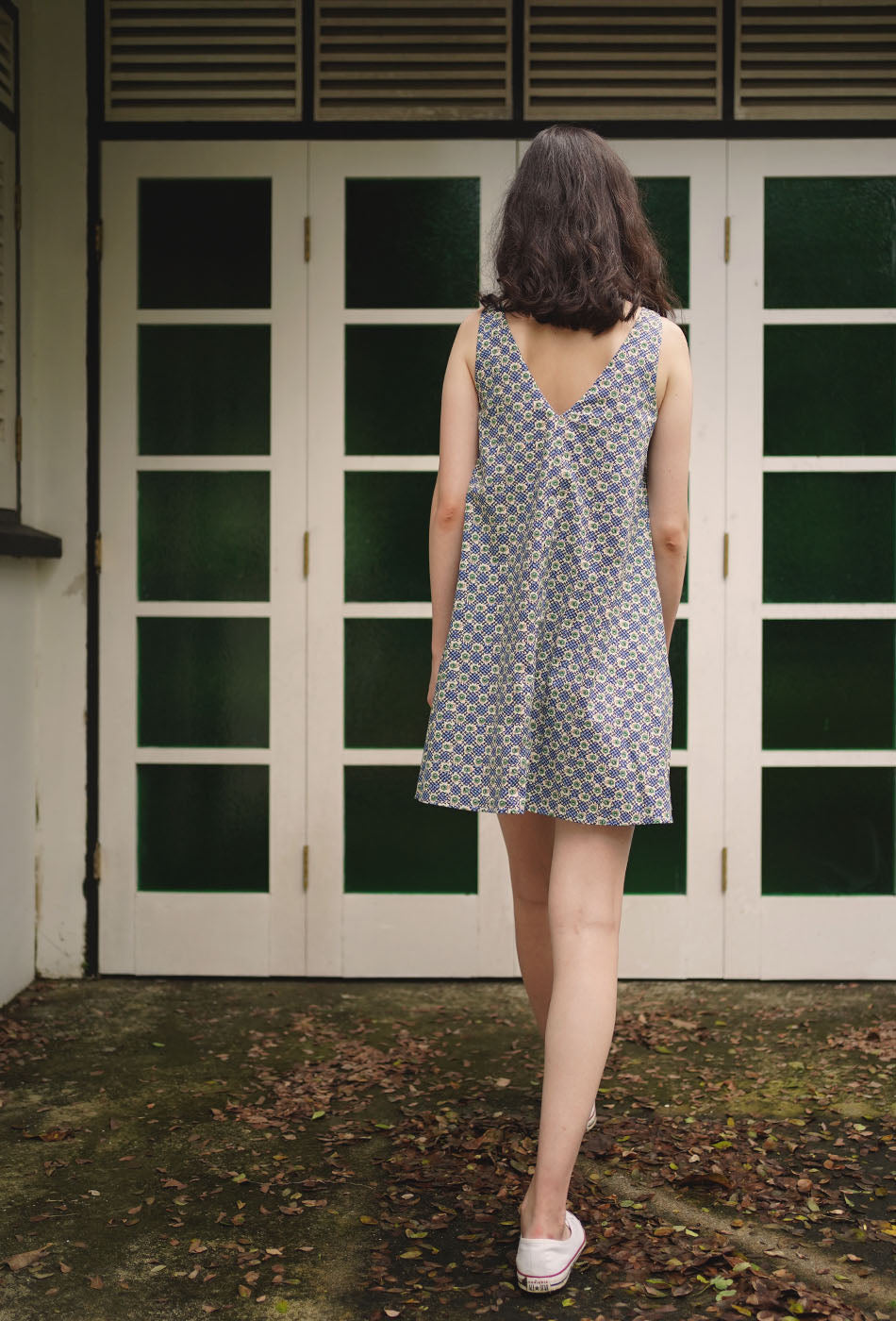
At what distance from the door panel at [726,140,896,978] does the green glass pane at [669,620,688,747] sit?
132 millimetres

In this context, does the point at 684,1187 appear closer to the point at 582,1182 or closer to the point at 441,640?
the point at 582,1182

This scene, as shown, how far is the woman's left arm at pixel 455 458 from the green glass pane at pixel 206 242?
66.8 inches

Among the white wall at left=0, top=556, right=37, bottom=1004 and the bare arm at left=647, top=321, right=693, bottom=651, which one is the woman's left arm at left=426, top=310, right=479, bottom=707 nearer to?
the bare arm at left=647, top=321, right=693, bottom=651

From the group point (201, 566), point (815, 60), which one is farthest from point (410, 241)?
point (815, 60)

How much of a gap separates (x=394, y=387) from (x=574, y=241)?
1656 mm

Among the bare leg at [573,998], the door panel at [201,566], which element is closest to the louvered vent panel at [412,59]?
the door panel at [201,566]

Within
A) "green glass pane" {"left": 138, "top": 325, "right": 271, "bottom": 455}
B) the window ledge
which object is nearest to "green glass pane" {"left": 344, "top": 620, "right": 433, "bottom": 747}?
"green glass pane" {"left": 138, "top": 325, "right": 271, "bottom": 455}

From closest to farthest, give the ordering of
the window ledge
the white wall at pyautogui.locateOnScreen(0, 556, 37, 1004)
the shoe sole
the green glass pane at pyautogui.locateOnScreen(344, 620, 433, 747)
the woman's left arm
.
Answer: the shoe sole, the woman's left arm, the window ledge, the white wall at pyautogui.locateOnScreen(0, 556, 37, 1004), the green glass pane at pyautogui.locateOnScreen(344, 620, 433, 747)

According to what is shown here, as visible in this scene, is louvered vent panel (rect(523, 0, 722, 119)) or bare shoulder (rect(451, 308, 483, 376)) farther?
louvered vent panel (rect(523, 0, 722, 119))

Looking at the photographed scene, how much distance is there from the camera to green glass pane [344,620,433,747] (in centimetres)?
373

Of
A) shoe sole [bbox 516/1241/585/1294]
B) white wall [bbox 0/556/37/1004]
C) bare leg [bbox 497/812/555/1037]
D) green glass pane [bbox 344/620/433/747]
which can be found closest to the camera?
shoe sole [bbox 516/1241/585/1294]

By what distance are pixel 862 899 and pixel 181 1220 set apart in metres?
2.26

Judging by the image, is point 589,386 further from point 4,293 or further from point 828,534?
point 4,293

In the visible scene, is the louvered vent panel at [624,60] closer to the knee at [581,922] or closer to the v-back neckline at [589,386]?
the v-back neckline at [589,386]
